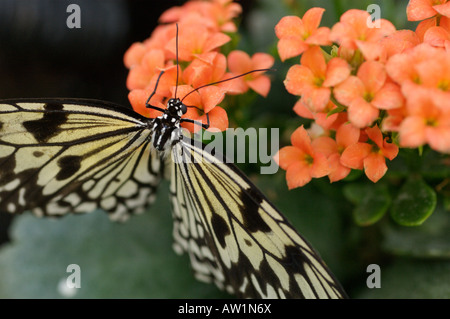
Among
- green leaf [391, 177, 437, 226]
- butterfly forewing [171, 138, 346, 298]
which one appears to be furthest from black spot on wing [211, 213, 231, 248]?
green leaf [391, 177, 437, 226]

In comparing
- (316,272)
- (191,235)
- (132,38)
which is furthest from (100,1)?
(316,272)

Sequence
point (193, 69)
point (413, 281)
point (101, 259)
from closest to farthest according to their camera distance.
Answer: point (193, 69) < point (413, 281) < point (101, 259)

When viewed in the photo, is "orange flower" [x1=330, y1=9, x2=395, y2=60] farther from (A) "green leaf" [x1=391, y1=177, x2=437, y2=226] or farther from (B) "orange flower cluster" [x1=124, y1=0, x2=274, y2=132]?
(A) "green leaf" [x1=391, y1=177, x2=437, y2=226]

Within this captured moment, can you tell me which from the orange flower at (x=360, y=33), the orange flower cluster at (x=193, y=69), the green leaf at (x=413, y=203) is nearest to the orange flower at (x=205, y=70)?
the orange flower cluster at (x=193, y=69)

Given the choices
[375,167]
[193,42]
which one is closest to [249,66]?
[193,42]

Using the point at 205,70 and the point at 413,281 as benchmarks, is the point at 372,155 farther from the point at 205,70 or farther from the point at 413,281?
the point at 413,281

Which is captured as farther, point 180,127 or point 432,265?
point 432,265

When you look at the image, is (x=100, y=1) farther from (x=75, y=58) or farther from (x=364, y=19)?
(x=364, y=19)
